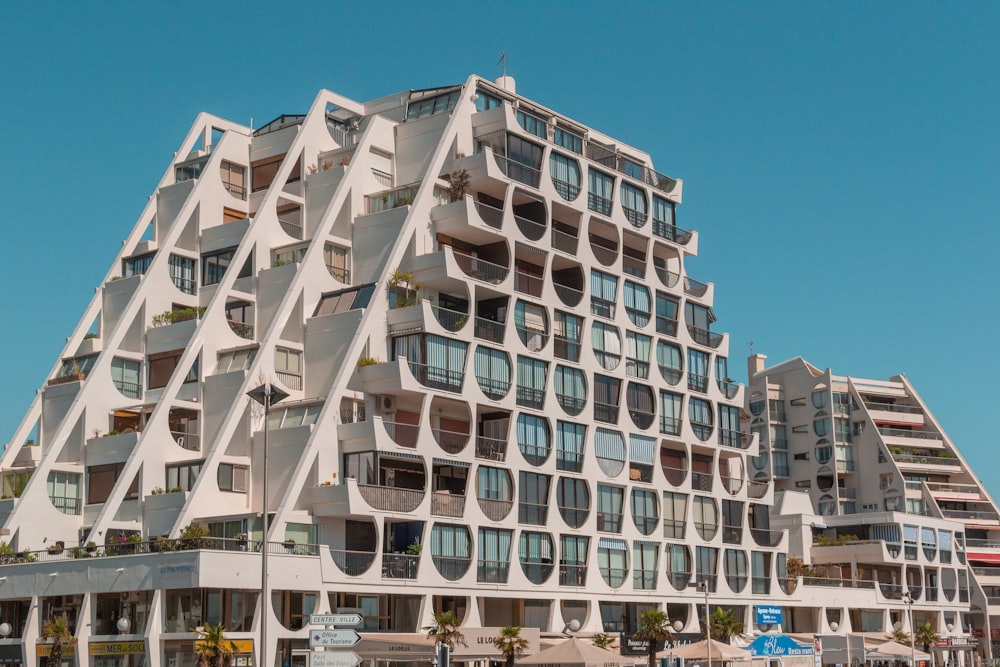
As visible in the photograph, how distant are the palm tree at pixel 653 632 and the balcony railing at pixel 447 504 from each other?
10.8 metres

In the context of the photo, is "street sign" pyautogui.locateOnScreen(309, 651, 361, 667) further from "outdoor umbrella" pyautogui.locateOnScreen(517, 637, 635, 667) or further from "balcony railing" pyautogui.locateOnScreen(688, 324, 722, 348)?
"balcony railing" pyautogui.locateOnScreen(688, 324, 722, 348)

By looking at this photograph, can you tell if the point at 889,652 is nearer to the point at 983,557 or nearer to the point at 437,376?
the point at 437,376

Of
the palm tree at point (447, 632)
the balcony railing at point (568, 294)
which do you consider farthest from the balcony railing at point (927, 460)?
the palm tree at point (447, 632)

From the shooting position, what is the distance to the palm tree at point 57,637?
5162 cm

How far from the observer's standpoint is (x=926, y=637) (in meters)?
87.2

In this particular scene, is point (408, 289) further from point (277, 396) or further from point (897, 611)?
point (897, 611)

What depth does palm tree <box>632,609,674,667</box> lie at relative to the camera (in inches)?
2408

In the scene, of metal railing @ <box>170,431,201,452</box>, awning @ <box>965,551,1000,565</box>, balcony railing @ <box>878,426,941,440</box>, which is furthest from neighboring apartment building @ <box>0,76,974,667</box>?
balcony railing @ <box>878,426,941,440</box>

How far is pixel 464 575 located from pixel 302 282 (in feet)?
50.3

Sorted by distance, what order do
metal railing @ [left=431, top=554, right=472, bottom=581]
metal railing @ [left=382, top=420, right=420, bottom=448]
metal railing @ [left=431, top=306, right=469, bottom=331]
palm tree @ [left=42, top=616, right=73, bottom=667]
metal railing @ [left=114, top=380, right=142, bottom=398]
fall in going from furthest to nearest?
metal railing @ [left=114, top=380, right=142, bottom=398]
metal railing @ [left=431, top=306, right=469, bottom=331]
metal railing @ [left=382, top=420, right=420, bottom=448]
metal railing @ [left=431, top=554, right=472, bottom=581]
palm tree @ [left=42, top=616, right=73, bottom=667]

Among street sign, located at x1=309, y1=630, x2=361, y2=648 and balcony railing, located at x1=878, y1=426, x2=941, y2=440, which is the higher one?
balcony railing, located at x1=878, y1=426, x2=941, y2=440

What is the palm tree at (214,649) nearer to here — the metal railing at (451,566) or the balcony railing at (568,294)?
the metal railing at (451,566)

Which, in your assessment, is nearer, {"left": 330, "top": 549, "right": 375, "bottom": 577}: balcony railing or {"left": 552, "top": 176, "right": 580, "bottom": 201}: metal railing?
{"left": 330, "top": 549, "right": 375, "bottom": 577}: balcony railing

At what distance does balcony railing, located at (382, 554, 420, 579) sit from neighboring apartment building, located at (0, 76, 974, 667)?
0.15m
